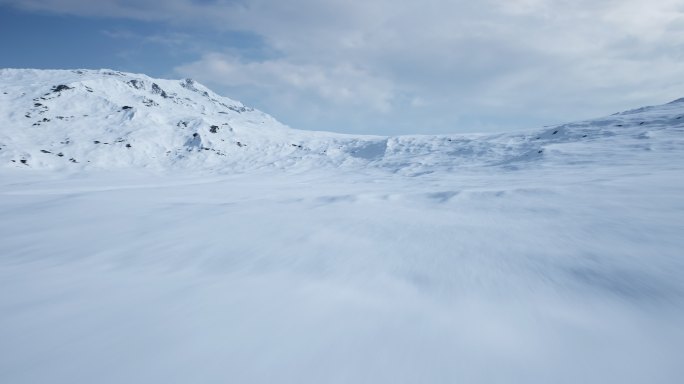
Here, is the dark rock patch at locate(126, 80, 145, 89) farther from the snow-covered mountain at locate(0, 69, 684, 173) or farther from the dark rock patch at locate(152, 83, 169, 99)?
the snow-covered mountain at locate(0, 69, 684, 173)

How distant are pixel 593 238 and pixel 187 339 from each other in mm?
4059

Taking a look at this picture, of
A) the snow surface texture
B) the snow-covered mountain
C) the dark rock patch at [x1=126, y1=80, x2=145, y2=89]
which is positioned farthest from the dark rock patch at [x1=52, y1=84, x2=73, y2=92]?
the snow surface texture

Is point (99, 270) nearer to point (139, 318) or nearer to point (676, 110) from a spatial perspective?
point (139, 318)

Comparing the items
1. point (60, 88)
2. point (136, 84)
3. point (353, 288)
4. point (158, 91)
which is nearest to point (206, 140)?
point (60, 88)

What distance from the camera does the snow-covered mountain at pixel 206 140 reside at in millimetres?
17125

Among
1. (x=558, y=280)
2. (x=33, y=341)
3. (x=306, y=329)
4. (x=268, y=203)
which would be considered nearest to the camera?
(x=33, y=341)

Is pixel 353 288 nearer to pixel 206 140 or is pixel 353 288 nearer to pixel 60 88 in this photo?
pixel 206 140

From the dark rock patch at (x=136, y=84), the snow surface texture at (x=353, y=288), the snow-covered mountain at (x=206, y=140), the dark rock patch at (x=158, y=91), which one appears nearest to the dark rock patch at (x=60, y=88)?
the snow-covered mountain at (x=206, y=140)

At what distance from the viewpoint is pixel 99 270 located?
319 centimetres

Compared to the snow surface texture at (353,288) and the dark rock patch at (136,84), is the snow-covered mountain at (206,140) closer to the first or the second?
the dark rock patch at (136,84)

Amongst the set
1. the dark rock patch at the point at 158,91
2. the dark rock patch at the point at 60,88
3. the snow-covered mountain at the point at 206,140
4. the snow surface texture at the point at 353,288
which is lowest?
the snow surface texture at the point at 353,288

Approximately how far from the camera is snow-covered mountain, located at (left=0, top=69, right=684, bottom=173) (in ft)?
56.2

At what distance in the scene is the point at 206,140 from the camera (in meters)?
25.7

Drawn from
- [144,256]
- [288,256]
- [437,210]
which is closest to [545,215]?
[437,210]
